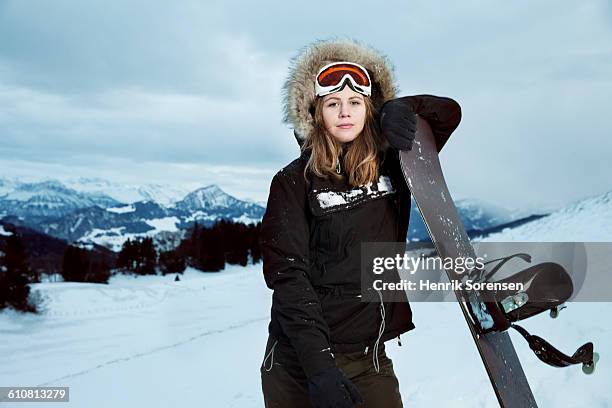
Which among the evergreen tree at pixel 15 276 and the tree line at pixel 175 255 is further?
the tree line at pixel 175 255

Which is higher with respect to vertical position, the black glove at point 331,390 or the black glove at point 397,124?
the black glove at point 397,124

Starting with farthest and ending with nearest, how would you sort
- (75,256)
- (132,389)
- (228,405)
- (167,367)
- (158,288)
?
(75,256)
(158,288)
(167,367)
(132,389)
(228,405)

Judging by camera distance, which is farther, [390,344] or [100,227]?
[100,227]

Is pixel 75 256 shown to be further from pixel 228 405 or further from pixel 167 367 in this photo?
pixel 228 405

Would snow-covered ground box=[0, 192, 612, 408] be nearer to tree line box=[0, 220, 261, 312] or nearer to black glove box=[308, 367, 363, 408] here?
black glove box=[308, 367, 363, 408]

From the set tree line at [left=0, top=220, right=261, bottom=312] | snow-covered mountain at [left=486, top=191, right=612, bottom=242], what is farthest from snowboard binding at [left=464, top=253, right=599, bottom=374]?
tree line at [left=0, top=220, right=261, bottom=312]

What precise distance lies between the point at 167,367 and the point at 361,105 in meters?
6.61

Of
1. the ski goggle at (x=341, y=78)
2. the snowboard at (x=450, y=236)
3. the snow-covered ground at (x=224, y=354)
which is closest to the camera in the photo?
the snowboard at (x=450, y=236)

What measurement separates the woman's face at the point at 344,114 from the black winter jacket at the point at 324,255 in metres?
0.22

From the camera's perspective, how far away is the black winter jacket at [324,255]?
1928 millimetres

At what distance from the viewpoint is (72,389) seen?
23.0 feet

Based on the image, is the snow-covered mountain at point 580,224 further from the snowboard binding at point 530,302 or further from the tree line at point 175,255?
the tree line at point 175,255

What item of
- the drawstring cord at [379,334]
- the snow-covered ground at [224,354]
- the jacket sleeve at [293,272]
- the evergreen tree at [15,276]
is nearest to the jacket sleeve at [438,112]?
the jacket sleeve at [293,272]

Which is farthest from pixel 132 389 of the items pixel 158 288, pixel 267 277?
pixel 158 288
